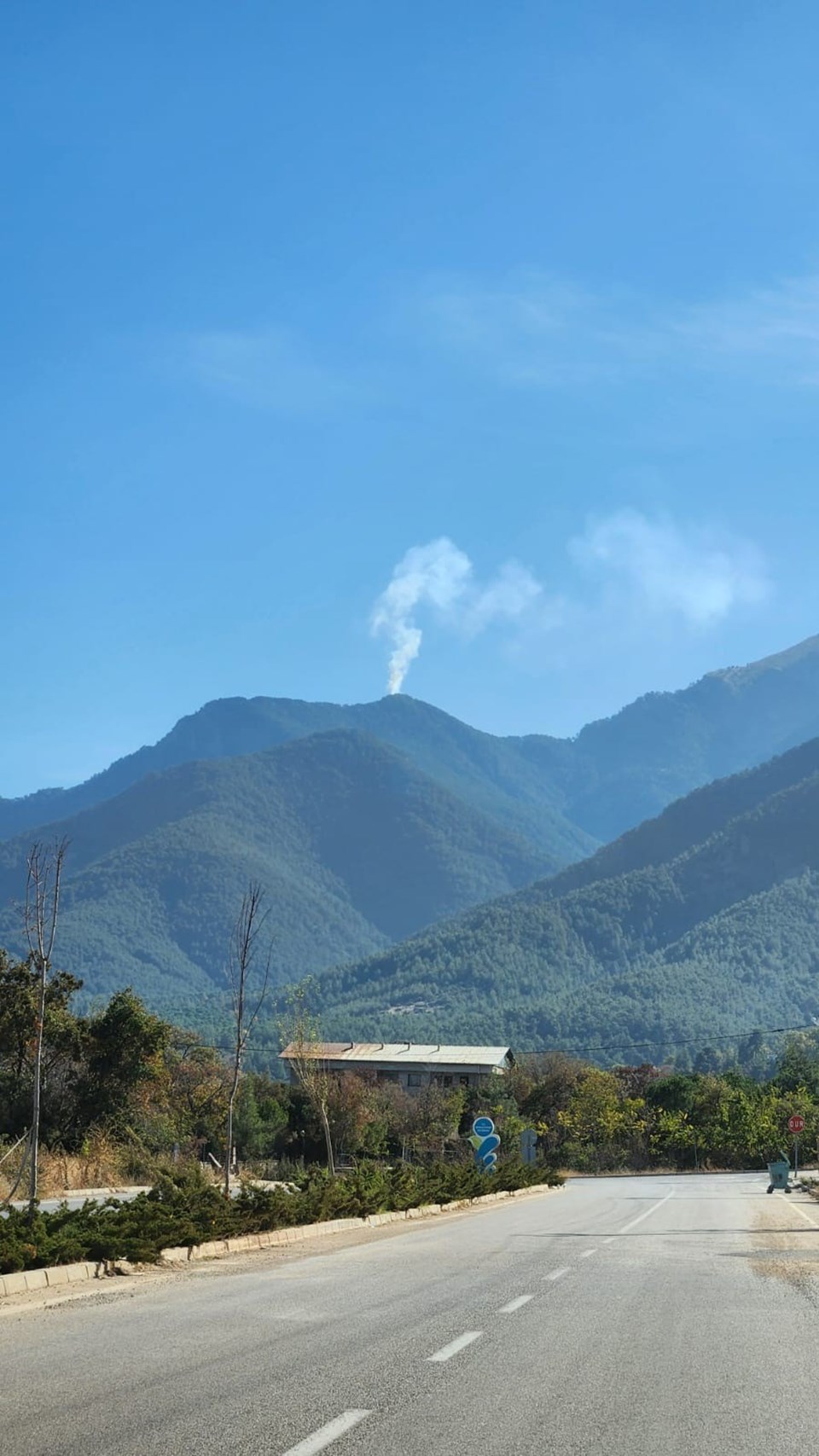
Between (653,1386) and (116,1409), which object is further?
(653,1386)

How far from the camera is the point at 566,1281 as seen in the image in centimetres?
1509

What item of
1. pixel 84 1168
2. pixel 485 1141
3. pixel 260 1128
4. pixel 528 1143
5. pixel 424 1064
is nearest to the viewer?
pixel 84 1168

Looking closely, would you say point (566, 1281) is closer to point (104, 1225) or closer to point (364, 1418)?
point (104, 1225)

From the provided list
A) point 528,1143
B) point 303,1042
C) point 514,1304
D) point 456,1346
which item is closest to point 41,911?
point 514,1304

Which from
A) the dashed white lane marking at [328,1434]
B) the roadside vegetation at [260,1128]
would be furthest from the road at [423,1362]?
the roadside vegetation at [260,1128]

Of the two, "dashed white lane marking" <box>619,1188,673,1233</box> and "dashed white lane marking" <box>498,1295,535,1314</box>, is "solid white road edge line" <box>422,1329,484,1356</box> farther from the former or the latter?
"dashed white lane marking" <box>619,1188,673,1233</box>

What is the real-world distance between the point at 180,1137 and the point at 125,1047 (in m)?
7.33

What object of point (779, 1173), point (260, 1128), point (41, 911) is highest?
point (41, 911)

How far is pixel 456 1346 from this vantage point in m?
9.88

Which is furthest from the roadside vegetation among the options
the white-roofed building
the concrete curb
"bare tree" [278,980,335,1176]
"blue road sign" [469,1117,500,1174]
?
the white-roofed building

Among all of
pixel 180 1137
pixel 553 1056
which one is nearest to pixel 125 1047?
pixel 180 1137

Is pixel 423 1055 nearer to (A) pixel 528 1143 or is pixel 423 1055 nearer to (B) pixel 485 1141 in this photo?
(A) pixel 528 1143

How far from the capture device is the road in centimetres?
702

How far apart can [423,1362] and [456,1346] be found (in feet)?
2.67
